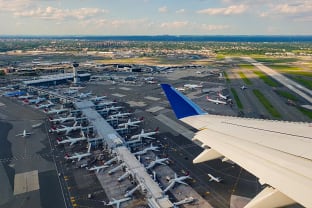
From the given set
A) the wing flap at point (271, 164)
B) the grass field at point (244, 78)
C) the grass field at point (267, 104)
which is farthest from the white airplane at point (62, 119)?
the grass field at point (244, 78)

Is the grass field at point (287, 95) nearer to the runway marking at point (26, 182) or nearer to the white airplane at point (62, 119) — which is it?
the white airplane at point (62, 119)

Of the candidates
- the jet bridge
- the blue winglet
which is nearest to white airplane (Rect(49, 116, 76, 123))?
the jet bridge

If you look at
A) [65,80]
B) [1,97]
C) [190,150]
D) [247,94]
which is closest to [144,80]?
[65,80]

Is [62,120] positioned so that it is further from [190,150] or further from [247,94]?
[247,94]

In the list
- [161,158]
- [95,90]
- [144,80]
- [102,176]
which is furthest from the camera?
[144,80]

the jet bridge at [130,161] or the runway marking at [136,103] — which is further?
the runway marking at [136,103]

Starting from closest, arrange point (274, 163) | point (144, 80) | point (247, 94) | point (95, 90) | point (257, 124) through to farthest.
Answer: point (274, 163), point (257, 124), point (247, 94), point (95, 90), point (144, 80)

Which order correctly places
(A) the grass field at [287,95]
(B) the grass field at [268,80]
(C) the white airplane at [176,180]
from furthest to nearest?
(B) the grass field at [268,80], (A) the grass field at [287,95], (C) the white airplane at [176,180]
